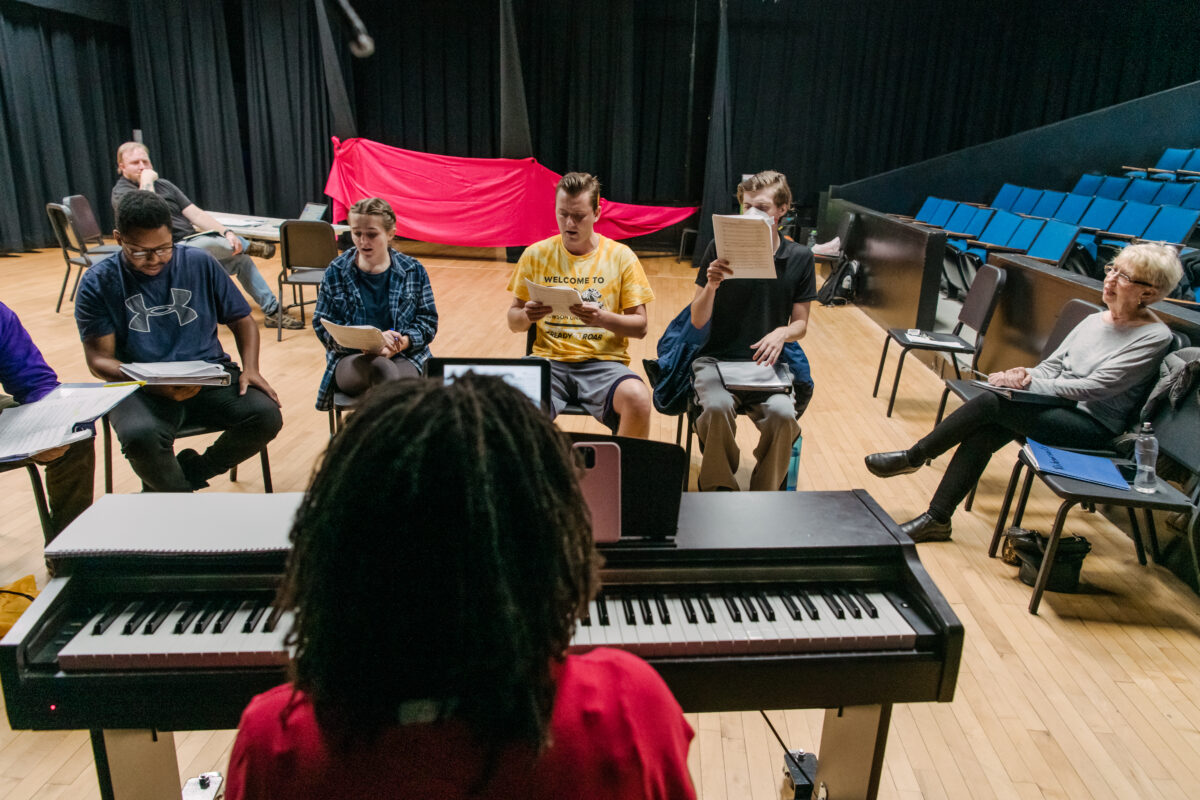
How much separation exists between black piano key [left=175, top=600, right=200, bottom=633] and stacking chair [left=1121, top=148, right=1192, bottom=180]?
8.89 m

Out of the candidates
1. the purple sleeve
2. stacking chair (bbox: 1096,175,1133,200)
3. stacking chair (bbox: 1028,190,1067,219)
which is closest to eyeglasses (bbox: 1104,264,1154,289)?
the purple sleeve

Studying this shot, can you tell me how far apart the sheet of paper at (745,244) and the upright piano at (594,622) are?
1383mm

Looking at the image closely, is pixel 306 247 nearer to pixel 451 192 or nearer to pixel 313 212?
pixel 313 212

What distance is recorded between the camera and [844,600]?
4.86 ft

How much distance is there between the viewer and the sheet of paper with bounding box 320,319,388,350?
284 centimetres

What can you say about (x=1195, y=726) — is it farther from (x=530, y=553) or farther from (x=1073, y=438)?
(x=530, y=553)

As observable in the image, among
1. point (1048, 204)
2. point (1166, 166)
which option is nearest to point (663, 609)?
point (1048, 204)

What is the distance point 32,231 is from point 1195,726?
10061mm

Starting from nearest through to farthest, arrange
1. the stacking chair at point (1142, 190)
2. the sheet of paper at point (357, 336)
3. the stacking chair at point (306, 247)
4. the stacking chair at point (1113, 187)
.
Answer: the sheet of paper at point (357, 336), the stacking chair at point (306, 247), the stacking chair at point (1142, 190), the stacking chair at point (1113, 187)

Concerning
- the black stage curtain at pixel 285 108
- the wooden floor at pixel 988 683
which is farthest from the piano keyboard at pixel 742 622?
the black stage curtain at pixel 285 108

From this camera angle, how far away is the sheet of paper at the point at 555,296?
2.65m

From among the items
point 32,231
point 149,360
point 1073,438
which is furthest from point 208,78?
point 1073,438

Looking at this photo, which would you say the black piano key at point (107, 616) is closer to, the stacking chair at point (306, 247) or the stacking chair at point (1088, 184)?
the stacking chair at point (306, 247)

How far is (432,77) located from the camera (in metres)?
9.84
